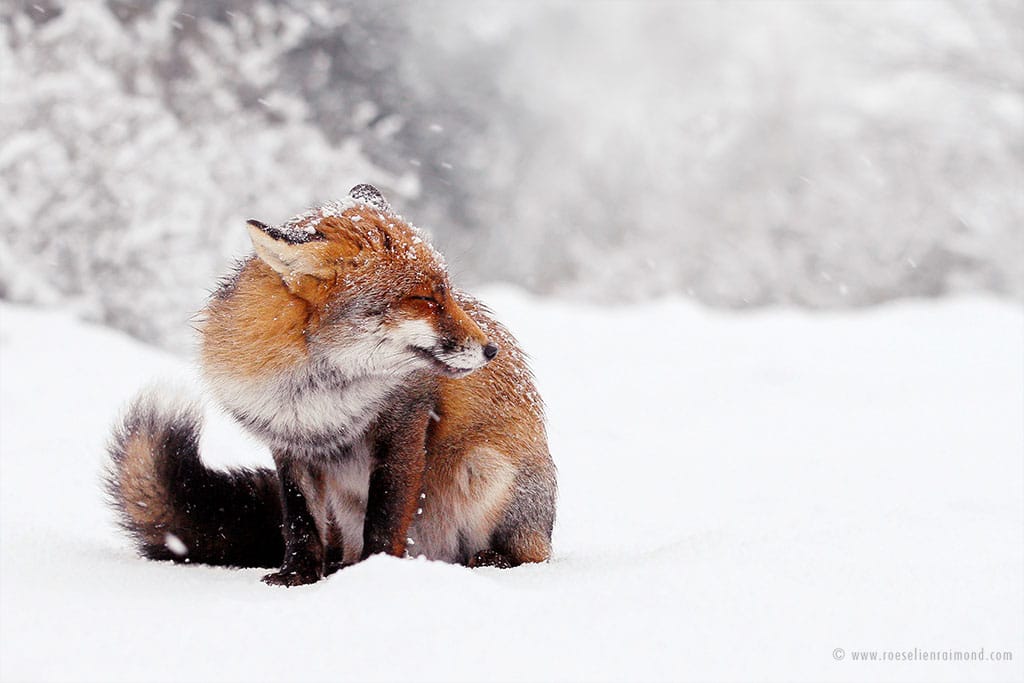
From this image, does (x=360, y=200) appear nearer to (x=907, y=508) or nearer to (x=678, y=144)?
(x=907, y=508)

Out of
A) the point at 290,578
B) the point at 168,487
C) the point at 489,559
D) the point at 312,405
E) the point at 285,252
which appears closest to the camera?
the point at 285,252

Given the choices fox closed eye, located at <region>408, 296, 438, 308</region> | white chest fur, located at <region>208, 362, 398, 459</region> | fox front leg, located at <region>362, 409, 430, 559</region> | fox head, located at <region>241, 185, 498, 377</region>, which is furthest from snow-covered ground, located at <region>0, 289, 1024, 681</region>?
fox closed eye, located at <region>408, 296, 438, 308</region>

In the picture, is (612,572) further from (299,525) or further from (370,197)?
(370,197)

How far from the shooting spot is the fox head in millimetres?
2859

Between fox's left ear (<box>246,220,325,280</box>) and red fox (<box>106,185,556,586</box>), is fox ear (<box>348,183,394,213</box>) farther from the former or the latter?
fox's left ear (<box>246,220,325,280</box>)

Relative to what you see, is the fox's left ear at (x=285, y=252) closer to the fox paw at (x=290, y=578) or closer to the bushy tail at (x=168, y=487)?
the bushy tail at (x=168, y=487)

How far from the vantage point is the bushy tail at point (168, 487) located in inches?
127

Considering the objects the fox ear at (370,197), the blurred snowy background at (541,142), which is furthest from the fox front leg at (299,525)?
the blurred snowy background at (541,142)

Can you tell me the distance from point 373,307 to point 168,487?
3.17 feet

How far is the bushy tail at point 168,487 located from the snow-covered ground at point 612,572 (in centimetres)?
12

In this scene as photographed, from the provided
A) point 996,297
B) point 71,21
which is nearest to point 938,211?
point 996,297

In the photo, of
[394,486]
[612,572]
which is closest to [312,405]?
[394,486]

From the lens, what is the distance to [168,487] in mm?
3256

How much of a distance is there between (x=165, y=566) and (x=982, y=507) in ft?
9.59
